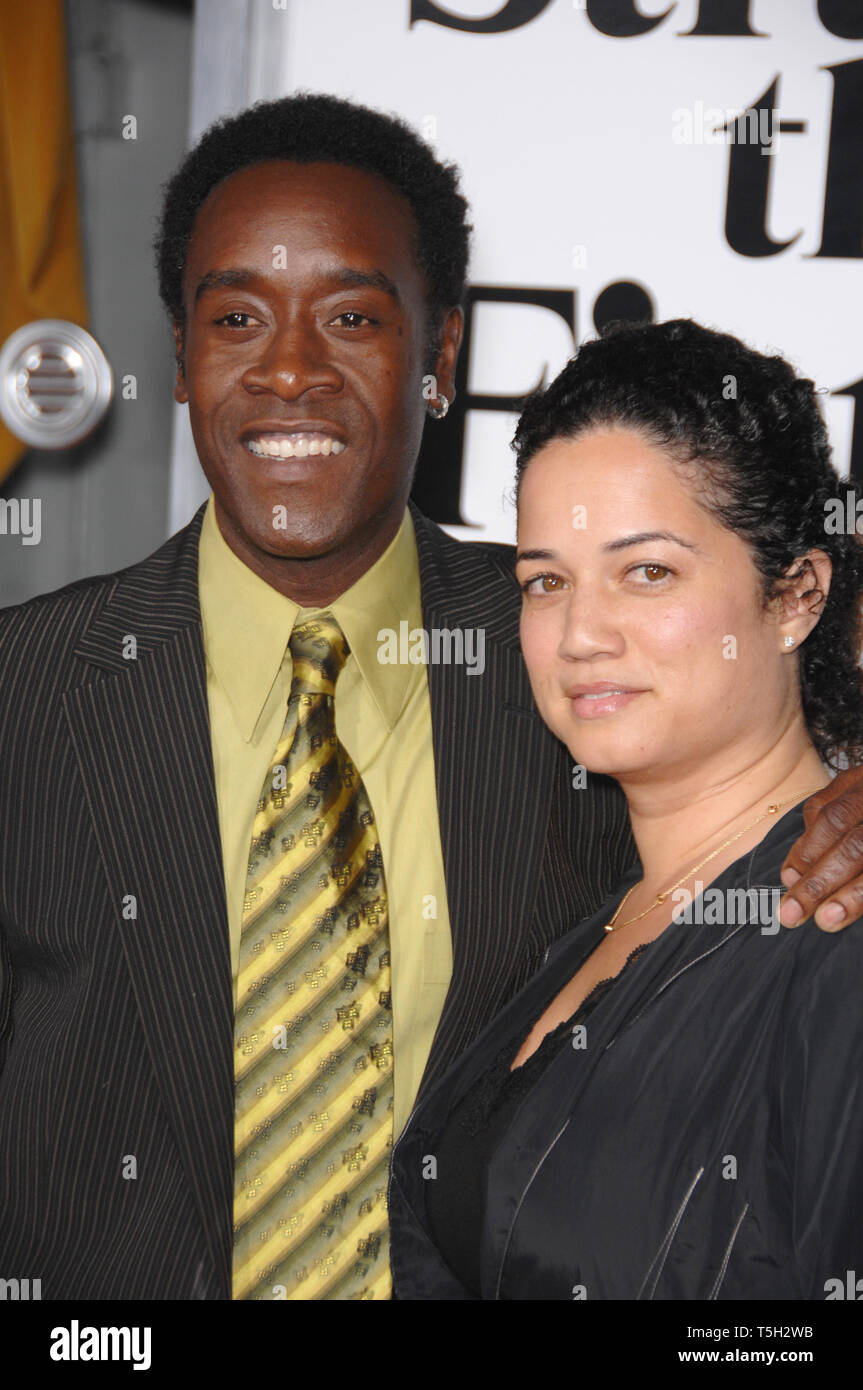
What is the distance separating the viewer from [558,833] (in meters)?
1.93

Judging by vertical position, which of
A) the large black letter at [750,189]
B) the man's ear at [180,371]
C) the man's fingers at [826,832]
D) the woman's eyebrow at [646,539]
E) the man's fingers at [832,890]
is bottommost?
the man's fingers at [832,890]

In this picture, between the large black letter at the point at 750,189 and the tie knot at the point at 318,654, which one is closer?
the tie knot at the point at 318,654

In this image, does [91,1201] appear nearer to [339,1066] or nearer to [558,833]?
[339,1066]

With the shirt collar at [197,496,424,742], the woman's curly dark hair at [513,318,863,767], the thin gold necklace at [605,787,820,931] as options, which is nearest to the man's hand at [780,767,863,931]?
the thin gold necklace at [605,787,820,931]

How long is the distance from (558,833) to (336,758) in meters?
0.35

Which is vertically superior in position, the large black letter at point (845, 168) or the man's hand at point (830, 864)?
the large black letter at point (845, 168)

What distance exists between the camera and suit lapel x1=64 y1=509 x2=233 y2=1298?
1.65 m

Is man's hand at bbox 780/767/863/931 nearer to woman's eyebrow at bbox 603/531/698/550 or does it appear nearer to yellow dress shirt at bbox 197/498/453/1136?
woman's eyebrow at bbox 603/531/698/550

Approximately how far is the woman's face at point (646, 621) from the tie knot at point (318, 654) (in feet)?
1.07

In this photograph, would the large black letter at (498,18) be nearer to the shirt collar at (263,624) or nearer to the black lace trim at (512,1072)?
the shirt collar at (263,624)

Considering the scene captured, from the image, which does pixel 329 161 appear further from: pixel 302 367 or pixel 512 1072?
pixel 512 1072

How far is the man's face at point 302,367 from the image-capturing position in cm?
184

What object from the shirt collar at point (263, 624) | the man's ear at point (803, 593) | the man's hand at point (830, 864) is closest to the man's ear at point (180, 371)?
the shirt collar at point (263, 624)

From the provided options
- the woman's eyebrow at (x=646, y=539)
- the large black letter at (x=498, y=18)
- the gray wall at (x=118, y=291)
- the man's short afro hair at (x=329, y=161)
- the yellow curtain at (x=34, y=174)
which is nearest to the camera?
the woman's eyebrow at (x=646, y=539)
